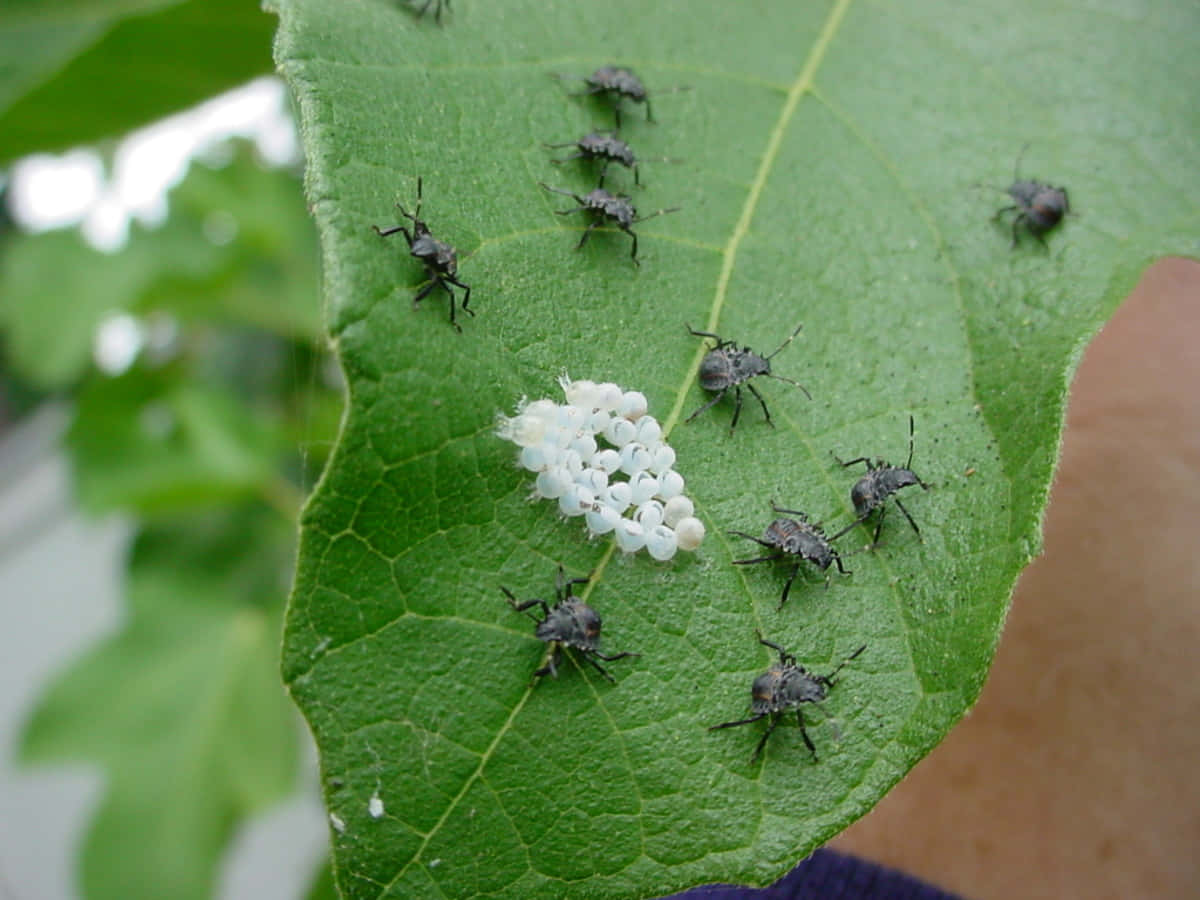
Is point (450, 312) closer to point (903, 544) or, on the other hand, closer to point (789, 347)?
point (789, 347)

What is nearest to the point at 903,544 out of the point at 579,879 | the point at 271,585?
the point at 579,879

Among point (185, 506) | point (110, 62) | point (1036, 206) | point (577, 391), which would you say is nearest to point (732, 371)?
point (577, 391)

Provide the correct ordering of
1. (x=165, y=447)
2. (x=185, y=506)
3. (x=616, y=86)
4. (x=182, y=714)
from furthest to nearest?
1. (x=165, y=447)
2. (x=182, y=714)
3. (x=185, y=506)
4. (x=616, y=86)

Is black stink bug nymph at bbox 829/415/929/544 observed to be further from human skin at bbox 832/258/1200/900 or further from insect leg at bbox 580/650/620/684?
human skin at bbox 832/258/1200/900

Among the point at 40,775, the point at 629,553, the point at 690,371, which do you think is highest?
the point at 690,371

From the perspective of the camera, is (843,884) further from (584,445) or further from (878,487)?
(584,445)

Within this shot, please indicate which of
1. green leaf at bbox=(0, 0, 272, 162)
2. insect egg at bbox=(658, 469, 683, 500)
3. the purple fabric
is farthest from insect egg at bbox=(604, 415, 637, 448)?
green leaf at bbox=(0, 0, 272, 162)

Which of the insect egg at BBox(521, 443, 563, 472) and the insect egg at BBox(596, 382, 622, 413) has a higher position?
the insect egg at BBox(596, 382, 622, 413)
